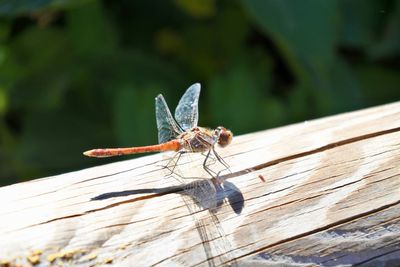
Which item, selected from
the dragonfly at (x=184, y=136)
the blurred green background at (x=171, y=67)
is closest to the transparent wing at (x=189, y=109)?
the dragonfly at (x=184, y=136)

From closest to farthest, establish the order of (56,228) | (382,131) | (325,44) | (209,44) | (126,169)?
(56,228)
(126,169)
(382,131)
(325,44)
(209,44)

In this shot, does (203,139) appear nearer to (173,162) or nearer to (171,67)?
(173,162)

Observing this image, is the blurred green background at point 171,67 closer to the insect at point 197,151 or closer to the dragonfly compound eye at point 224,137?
the insect at point 197,151

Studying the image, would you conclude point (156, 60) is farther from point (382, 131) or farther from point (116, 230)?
point (116, 230)

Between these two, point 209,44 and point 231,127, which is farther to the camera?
point 209,44

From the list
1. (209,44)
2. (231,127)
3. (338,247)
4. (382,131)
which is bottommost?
(338,247)

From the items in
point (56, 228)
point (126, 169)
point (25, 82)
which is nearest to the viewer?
point (56, 228)

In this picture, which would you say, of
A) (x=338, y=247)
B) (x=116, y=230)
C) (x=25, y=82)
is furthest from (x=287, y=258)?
(x=25, y=82)

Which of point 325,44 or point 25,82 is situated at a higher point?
point 25,82
